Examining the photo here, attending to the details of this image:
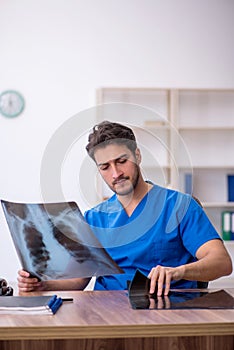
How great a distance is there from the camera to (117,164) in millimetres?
1880

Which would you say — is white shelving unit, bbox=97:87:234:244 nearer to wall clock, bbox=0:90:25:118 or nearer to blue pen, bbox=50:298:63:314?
wall clock, bbox=0:90:25:118

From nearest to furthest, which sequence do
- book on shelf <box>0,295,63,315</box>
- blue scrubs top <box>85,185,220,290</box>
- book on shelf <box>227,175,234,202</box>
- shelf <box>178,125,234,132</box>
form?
book on shelf <box>0,295,63,315</box>
blue scrubs top <box>85,185,220,290</box>
shelf <box>178,125,234,132</box>
book on shelf <box>227,175,234,202</box>

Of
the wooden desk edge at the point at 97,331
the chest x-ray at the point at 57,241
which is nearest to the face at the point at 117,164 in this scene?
the chest x-ray at the point at 57,241

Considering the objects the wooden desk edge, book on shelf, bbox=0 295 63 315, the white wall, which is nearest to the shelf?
the white wall

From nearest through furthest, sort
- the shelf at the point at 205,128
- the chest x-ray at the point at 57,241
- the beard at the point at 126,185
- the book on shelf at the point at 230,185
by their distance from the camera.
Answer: the chest x-ray at the point at 57,241 → the beard at the point at 126,185 → the shelf at the point at 205,128 → the book on shelf at the point at 230,185

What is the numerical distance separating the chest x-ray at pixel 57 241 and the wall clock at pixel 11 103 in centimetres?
333

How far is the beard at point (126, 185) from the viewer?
76.3 inches

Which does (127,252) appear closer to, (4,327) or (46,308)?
(46,308)

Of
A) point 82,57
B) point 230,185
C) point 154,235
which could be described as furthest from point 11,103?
point 154,235

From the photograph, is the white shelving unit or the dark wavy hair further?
Result: the white shelving unit

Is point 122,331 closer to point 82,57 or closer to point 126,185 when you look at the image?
point 126,185

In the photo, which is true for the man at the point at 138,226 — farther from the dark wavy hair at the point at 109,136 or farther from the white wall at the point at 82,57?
the white wall at the point at 82,57

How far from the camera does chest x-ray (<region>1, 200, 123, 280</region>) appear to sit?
1.83 meters

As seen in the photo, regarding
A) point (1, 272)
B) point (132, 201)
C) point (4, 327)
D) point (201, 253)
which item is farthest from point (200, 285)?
point (1, 272)
